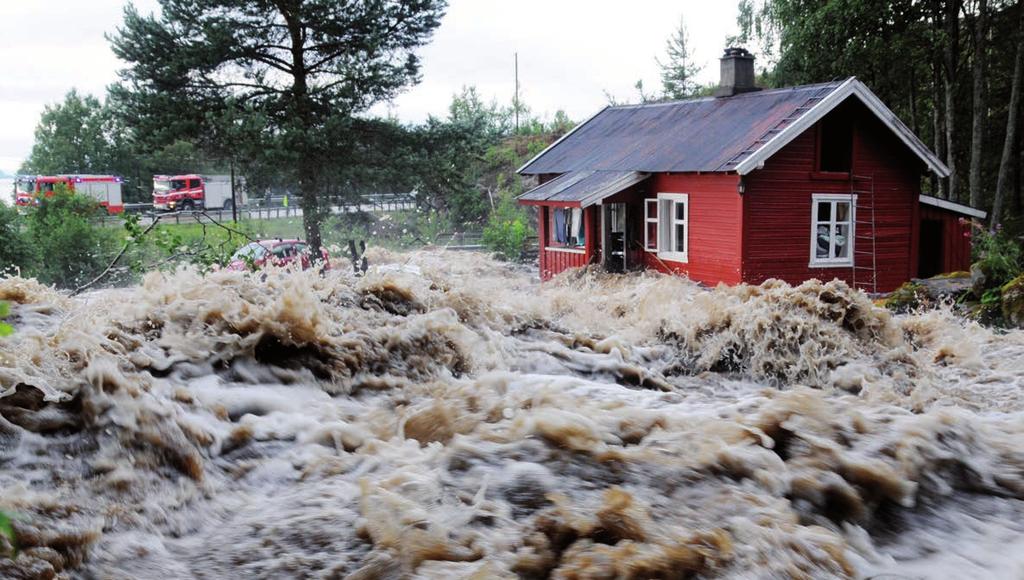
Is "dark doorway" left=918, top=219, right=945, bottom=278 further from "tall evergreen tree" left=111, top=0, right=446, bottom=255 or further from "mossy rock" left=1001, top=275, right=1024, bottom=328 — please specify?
"tall evergreen tree" left=111, top=0, right=446, bottom=255

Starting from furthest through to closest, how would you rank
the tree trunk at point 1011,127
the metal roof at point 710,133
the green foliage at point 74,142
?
the green foliage at point 74,142
the tree trunk at point 1011,127
the metal roof at point 710,133

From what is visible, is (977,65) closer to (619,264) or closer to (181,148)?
(619,264)

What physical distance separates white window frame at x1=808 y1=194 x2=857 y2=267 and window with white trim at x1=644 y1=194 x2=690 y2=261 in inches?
117

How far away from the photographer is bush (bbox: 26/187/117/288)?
→ 27844 millimetres

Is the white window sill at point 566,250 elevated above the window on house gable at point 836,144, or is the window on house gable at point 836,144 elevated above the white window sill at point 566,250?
the window on house gable at point 836,144

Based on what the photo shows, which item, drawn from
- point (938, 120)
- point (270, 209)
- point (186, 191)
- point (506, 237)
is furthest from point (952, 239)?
point (186, 191)

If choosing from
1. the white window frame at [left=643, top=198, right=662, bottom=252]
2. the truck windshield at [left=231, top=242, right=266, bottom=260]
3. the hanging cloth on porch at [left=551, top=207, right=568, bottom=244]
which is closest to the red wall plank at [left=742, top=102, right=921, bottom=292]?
the white window frame at [left=643, top=198, right=662, bottom=252]

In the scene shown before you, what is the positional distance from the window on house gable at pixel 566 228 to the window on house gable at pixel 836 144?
6542 mm

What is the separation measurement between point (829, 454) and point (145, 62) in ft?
86.1

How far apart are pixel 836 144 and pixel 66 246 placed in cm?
2368

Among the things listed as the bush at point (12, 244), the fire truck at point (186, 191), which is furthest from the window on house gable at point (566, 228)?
the fire truck at point (186, 191)

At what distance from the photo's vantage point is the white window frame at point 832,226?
821 inches

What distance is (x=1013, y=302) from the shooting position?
46.0 ft

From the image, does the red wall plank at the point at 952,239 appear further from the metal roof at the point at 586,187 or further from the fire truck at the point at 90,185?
the fire truck at the point at 90,185
